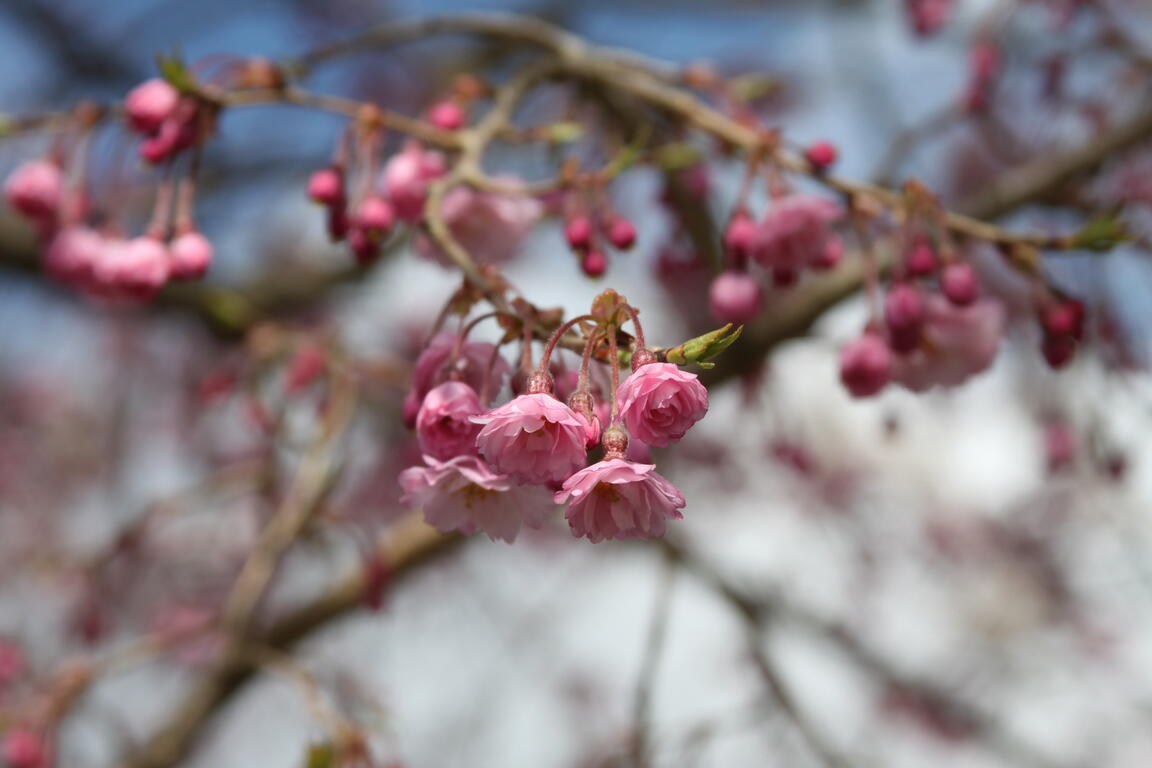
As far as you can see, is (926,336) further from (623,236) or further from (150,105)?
(150,105)

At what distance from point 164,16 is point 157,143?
3799 mm

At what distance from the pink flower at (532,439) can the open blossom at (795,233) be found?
77 centimetres

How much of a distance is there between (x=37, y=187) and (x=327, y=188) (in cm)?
81

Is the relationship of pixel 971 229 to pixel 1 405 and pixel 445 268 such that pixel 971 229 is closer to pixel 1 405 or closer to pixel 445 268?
pixel 445 268

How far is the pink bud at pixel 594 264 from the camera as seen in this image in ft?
5.00

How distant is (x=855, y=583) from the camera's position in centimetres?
745

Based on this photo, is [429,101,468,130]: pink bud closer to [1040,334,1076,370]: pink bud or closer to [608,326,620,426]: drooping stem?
[608,326,620,426]: drooping stem

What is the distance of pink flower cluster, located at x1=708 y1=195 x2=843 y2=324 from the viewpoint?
1591 millimetres

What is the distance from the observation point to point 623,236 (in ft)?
5.32

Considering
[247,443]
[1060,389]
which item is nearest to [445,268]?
[1060,389]

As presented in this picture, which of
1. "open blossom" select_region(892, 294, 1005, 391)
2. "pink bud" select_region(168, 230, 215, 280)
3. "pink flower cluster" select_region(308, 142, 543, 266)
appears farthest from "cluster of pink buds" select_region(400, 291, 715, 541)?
"open blossom" select_region(892, 294, 1005, 391)

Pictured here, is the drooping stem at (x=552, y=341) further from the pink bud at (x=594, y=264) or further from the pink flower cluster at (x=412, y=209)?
the pink bud at (x=594, y=264)

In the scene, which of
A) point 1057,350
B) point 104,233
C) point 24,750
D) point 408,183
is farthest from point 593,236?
point 24,750

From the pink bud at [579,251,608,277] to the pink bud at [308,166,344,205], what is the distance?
1.50 feet
